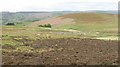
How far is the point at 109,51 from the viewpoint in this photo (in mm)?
24516

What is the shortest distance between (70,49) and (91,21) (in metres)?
38.7

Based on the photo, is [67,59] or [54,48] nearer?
[67,59]

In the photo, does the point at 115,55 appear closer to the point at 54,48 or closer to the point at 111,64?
the point at 111,64

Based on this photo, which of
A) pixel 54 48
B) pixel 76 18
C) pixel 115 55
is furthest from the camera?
pixel 76 18

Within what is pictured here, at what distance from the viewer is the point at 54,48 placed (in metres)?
26.2

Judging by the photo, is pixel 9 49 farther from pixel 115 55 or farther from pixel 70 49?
pixel 115 55

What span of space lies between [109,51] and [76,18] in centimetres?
4419

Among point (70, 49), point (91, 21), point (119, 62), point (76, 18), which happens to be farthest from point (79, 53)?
point (76, 18)

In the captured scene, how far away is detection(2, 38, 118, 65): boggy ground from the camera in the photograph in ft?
64.5

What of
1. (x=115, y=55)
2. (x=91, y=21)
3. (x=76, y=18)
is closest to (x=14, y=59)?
(x=115, y=55)

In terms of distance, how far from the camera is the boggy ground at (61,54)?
19.7 metres

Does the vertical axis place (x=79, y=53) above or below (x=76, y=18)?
above

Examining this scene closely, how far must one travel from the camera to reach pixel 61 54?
897 inches

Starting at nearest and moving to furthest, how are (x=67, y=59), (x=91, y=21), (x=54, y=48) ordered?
(x=67, y=59)
(x=54, y=48)
(x=91, y=21)
